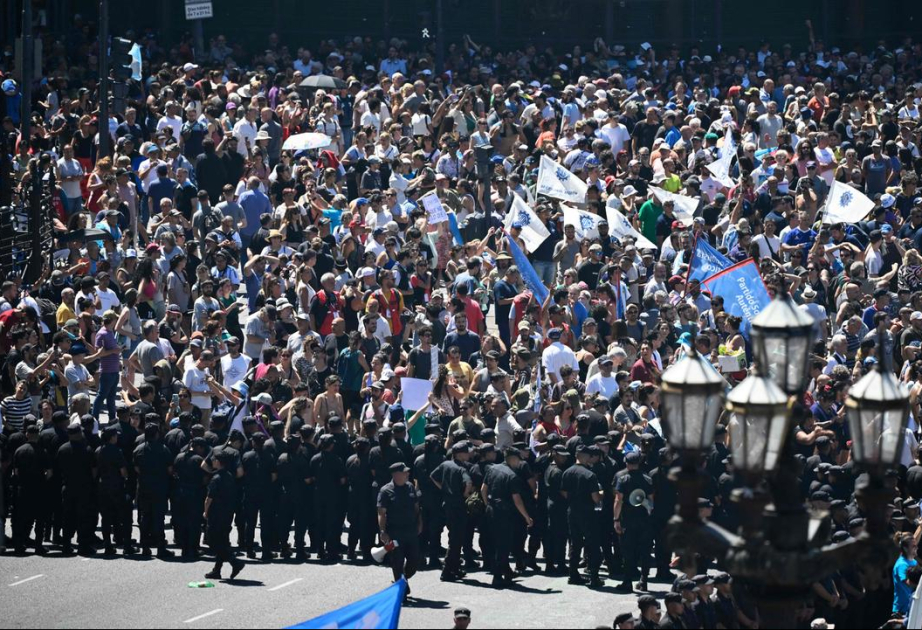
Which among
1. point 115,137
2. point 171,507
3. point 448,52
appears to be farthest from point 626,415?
point 448,52

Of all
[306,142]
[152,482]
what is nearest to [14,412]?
[152,482]

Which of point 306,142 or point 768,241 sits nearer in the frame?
point 768,241

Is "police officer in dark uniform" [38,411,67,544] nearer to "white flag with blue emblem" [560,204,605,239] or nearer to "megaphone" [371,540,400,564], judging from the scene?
"megaphone" [371,540,400,564]

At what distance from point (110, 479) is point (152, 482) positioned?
1.54 ft

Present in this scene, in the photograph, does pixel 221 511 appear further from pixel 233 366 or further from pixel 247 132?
pixel 247 132

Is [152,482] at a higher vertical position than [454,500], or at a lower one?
higher

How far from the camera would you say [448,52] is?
3728 centimetres

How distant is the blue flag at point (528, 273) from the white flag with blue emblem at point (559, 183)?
7.52 ft

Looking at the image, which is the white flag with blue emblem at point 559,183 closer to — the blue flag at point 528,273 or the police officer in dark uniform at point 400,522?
the blue flag at point 528,273

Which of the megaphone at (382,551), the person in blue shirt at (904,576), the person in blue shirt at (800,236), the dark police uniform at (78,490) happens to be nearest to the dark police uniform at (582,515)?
the megaphone at (382,551)

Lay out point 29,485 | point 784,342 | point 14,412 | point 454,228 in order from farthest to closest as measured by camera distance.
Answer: point 454,228, point 14,412, point 29,485, point 784,342

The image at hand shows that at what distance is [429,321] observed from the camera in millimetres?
19828

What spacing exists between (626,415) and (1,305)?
734 cm

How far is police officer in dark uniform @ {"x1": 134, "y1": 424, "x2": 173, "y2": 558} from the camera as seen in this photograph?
56.0 feet
